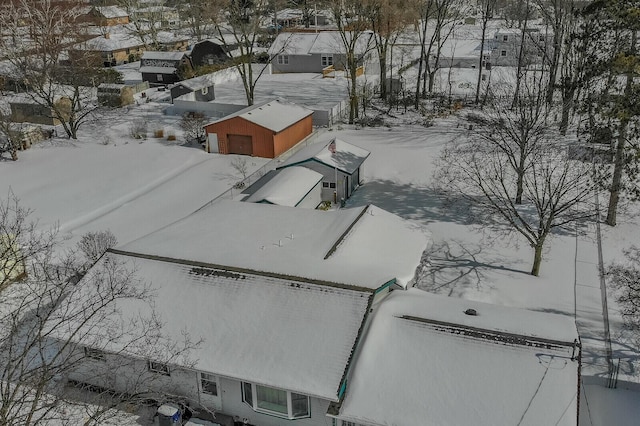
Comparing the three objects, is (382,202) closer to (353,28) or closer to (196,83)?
(353,28)

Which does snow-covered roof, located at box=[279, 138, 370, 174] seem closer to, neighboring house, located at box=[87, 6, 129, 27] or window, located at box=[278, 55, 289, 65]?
window, located at box=[278, 55, 289, 65]

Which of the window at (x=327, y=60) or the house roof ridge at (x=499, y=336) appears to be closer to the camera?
the house roof ridge at (x=499, y=336)

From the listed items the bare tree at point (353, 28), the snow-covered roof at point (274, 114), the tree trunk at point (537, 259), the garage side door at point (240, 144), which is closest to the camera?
the tree trunk at point (537, 259)

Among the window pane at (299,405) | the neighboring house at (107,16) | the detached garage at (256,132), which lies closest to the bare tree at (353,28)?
the detached garage at (256,132)

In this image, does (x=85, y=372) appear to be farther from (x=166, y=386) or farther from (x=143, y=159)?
(x=143, y=159)

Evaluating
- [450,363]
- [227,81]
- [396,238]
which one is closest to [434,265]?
[396,238]

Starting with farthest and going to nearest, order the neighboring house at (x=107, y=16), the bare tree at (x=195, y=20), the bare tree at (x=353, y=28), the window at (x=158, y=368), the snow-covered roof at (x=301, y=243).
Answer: the neighboring house at (x=107, y=16)
the bare tree at (x=195, y=20)
the bare tree at (x=353, y=28)
the snow-covered roof at (x=301, y=243)
the window at (x=158, y=368)

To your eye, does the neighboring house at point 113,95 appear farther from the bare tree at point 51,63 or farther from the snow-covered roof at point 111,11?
the snow-covered roof at point 111,11
